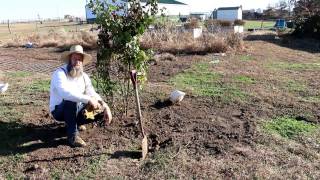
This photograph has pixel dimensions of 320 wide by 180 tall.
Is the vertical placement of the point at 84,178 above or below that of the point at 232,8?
below

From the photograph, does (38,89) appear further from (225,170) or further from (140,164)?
(225,170)

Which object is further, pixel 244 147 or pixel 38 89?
pixel 38 89

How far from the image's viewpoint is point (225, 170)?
4.25 meters

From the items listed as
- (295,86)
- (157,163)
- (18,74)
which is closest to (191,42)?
(18,74)

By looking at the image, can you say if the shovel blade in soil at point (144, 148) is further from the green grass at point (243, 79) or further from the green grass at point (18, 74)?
the green grass at point (18, 74)

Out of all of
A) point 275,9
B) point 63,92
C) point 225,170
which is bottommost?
point 225,170

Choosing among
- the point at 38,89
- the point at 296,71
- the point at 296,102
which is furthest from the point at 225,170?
the point at 296,71

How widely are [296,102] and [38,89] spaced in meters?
4.68

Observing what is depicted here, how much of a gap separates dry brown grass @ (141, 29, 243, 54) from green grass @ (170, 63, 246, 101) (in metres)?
2.91

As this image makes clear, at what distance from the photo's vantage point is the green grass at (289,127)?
5234mm

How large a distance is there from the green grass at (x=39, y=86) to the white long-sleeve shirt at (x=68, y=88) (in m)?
3.10

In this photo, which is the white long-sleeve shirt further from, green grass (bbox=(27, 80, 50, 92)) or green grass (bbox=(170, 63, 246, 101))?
green grass (bbox=(27, 80, 50, 92))

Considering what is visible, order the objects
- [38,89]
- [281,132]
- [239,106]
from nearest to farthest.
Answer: [281,132] < [239,106] < [38,89]

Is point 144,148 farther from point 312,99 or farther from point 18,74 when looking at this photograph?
point 18,74
